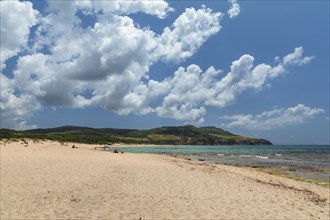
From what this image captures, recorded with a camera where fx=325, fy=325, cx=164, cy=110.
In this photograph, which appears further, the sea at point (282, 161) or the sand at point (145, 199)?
the sea at point (282, 161)

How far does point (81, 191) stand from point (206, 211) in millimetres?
7964

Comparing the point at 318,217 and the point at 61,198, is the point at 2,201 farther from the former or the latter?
the point at 318,217

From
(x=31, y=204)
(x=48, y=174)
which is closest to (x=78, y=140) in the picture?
(x=48, y=174)

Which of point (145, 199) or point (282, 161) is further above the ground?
point (145, 199)

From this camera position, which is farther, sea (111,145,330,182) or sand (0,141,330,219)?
sea (111,145,330,182)

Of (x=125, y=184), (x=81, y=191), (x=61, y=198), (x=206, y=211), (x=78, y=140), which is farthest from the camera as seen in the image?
(x=78, y=140)

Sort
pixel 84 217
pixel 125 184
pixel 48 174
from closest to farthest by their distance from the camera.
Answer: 1. pixel 84 217
2. pixel 125 184
3. pixel 48 174

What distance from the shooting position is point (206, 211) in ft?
51.7

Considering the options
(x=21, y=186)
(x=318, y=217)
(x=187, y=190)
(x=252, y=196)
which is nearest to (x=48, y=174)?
(x=21, y=186)

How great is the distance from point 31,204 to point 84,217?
139 inches

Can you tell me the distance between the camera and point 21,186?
2025 centimetres

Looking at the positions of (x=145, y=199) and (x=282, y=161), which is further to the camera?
(x=282, y=161)

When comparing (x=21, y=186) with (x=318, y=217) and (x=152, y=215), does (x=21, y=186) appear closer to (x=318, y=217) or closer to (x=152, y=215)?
(x=152, y=215)

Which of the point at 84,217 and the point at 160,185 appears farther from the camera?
the point at 160,185
